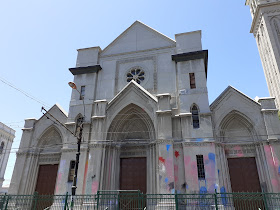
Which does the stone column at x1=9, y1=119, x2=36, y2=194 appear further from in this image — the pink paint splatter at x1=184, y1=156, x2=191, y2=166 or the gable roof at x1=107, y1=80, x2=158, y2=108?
the pink paint splatter at x1=184, y1=156, x2=191, y2=166

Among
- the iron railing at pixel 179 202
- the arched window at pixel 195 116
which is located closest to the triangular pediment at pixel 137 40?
the arched window at pixel 195 116

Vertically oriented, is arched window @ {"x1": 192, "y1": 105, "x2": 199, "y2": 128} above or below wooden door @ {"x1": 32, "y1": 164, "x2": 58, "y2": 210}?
above

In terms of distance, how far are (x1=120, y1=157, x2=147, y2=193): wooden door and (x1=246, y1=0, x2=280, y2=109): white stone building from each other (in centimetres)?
1880

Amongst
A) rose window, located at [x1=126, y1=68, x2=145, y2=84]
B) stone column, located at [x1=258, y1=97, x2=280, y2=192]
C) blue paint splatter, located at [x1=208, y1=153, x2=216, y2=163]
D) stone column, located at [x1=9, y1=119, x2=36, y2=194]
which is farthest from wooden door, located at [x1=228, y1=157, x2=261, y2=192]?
stone column, located at [x1=9, y1=119, x2=36, y2=194]

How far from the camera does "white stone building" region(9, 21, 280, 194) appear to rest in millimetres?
16188

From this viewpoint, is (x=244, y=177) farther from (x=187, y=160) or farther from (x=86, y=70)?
(x=86, y=70)

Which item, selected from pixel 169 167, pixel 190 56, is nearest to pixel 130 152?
pixel 169 167

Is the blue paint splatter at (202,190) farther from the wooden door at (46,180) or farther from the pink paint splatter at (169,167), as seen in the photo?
the wooden door at (46,180)

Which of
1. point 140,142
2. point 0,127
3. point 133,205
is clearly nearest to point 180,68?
point 140,142

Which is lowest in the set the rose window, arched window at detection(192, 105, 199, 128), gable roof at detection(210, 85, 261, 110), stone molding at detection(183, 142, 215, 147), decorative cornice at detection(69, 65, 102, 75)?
stone molding at detection(183, 142, 215, 147)

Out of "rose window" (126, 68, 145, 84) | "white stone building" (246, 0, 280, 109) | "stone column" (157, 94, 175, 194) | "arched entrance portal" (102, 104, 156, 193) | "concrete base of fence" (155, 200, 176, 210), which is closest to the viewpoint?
"concrete base of fence" (155, 200, 176, 210)

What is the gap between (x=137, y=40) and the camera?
23.4 m

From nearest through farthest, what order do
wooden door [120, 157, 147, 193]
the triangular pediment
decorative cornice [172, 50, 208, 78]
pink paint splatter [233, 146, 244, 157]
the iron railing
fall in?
the iron railing
pink paint splatter [233, 146, 244, 157]
wooden door [120, 157, 147, 193]
decorative cornice [172, 50, 208, 78]
the triangular pediment

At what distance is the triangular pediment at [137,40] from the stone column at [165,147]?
708 cm
